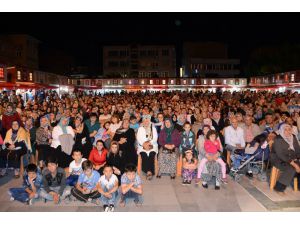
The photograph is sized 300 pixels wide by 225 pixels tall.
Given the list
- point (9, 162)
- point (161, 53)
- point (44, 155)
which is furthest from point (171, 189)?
point (161, 53)

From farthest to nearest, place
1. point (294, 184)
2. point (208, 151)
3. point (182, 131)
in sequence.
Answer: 1. point (182, 131)
2. point (208, 151)
3. point (294, 184)

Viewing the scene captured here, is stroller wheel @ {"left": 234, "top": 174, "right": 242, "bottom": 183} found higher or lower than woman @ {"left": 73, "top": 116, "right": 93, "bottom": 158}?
lower

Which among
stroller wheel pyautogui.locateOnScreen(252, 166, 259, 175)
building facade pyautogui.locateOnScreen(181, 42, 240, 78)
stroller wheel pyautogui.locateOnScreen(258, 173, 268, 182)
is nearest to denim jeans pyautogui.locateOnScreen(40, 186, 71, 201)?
stroller wheel pyautogui.locateOnScreen(258, 173, 268, 182)

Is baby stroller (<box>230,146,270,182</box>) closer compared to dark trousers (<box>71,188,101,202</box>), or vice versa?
dark trousers (<box>71,188,101,202</box>)

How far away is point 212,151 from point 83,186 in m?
2.74

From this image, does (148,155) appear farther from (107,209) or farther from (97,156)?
A: (107,209)

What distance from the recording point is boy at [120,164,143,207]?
5.80 m

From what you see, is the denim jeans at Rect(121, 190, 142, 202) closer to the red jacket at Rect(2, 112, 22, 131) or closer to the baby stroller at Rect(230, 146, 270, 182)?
the baby stroller at Rect(230, 146, 270, 182)

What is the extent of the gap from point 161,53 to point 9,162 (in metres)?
62.8

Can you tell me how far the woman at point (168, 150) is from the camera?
24.8 ft

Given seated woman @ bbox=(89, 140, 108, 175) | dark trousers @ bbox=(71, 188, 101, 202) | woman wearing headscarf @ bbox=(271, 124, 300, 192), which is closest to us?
dark trousers @ bbox=(71, 188, 101, 202)

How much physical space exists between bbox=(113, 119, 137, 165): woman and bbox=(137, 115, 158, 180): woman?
0.59 ft

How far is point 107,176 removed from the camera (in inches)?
232

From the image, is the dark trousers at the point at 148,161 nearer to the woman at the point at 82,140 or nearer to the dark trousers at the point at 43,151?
the woman at the point at 82,140
